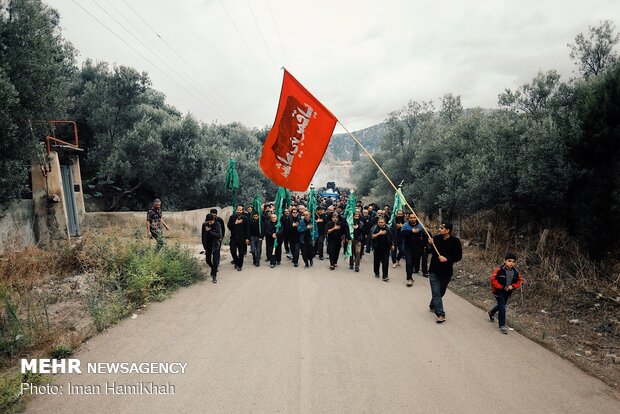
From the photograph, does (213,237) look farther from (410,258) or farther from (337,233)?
(410,258)

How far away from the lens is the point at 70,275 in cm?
855

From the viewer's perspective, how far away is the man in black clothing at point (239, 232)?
1048cm

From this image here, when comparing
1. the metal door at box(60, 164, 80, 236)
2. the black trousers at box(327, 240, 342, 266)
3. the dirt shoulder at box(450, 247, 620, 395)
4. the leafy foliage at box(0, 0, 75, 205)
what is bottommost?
the dirt shoulder at box(450, 247, 620, 395)

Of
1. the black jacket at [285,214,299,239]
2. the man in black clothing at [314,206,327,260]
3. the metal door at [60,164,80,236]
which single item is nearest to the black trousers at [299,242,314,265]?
the black jacket at [285,214,299,239]

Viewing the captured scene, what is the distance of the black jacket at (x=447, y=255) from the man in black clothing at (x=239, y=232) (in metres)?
5.87

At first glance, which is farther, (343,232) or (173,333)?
(343,232)

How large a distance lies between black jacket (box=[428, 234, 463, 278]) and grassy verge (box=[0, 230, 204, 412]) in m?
5.79

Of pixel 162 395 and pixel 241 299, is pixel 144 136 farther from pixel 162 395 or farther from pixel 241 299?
pixel 162 395

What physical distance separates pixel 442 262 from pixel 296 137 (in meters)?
3.83

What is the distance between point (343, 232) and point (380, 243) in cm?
161

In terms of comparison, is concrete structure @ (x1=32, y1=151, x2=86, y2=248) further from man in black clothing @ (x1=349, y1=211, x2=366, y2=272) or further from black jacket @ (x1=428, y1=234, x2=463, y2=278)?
black jacket @ (x1=428, y1=234, x2=463, y2=278)

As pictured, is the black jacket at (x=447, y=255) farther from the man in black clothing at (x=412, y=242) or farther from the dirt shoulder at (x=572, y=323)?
the man in black clothing at (x=412, y=242)

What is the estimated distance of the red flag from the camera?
22.6 feet

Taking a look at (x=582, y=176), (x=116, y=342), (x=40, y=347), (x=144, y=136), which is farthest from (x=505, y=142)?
(x=144, y=136)
